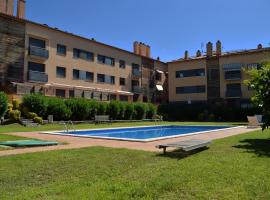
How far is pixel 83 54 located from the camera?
141 ft

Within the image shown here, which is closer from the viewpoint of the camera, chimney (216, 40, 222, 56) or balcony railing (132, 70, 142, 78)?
balcony railing (132, 70, 142, 78)

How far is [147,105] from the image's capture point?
4531 centimetres

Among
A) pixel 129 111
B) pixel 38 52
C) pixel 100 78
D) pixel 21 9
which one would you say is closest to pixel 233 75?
pixel 129 111

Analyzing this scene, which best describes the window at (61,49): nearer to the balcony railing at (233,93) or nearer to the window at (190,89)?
the window at (190,89)

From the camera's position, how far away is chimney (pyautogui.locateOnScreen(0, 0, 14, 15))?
35.2 m

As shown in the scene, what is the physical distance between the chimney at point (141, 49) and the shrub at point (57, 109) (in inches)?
959

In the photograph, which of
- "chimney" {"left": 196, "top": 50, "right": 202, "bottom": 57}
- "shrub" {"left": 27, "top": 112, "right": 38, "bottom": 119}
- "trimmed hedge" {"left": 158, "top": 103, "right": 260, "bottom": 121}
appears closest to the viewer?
"shrub" {"left": 27, "top": 112, "right": 38, "bottom": 119}

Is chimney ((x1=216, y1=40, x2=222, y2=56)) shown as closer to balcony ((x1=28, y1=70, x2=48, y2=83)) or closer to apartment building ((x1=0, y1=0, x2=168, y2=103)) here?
apartment building ((x1=0, y1=0, x2=168, y2=103))

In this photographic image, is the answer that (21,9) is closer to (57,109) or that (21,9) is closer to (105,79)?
(57,109)

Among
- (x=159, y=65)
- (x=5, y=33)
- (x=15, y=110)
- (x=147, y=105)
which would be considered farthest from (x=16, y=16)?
(x=159, y=65)

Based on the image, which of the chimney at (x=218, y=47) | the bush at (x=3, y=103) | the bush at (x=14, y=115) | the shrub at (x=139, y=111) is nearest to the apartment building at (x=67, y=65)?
the bush at (x=14, y=115)

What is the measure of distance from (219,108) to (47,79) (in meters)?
24.7

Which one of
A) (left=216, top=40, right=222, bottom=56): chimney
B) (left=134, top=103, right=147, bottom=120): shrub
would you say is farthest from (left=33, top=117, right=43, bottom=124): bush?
(left=216, top=40, right=222, bottom=56): chimney

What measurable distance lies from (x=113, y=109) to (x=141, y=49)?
62.7 feet
